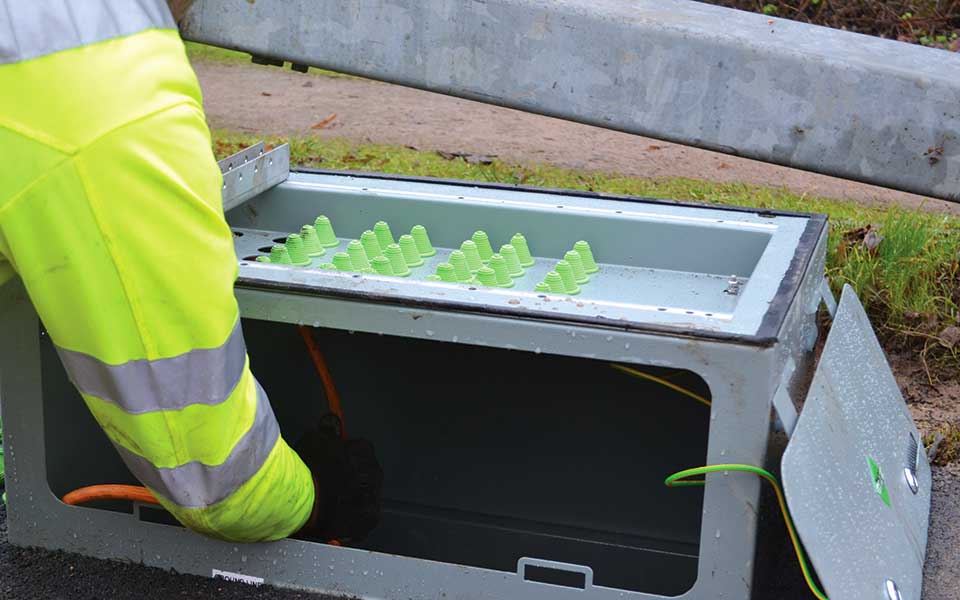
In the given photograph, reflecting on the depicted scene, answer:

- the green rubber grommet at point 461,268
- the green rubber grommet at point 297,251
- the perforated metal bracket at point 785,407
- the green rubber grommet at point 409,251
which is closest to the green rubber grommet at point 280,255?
the green rubber grommet at point 297,251

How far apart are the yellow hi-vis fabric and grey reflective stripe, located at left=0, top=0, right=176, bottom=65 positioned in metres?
0.01

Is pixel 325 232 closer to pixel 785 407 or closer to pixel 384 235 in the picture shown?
pixel 384 235

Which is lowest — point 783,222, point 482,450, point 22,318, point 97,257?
point 482,450

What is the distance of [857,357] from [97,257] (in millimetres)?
1371

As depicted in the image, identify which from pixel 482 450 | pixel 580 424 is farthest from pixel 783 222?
pixel 482 450

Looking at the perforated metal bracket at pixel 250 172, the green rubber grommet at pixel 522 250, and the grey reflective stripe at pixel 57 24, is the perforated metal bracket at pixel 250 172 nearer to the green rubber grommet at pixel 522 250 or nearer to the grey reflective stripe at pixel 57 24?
the green rubber grommet at pixel 522 250

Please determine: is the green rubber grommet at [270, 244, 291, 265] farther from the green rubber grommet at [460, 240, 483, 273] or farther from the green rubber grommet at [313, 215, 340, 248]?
the green rubber grommet at [460, 240, 483, 273]

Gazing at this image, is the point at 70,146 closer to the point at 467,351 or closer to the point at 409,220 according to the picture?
the point at 409,220

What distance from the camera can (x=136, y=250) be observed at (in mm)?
1527

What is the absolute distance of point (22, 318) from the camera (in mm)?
2053

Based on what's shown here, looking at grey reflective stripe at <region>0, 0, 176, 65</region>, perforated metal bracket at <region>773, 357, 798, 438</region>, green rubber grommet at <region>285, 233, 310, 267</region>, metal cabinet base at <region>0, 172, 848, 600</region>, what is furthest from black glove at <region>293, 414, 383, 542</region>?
grey reflective stripe at <region>0, 0, 176, 65</region>

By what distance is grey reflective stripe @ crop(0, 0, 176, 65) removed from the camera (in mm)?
1427

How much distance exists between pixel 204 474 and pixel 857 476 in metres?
1.04

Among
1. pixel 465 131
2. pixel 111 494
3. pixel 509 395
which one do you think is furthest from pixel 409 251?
pixel 465 131
